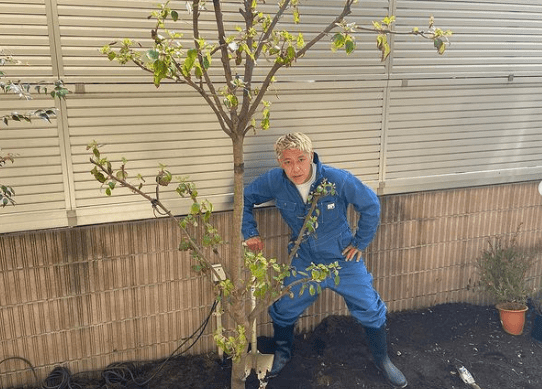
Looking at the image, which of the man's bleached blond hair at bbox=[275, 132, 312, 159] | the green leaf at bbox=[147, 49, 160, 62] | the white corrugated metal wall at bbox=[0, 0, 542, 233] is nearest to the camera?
the green leaf at bbox=[147, 49, 160, 62]

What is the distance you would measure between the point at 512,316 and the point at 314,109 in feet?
8.11

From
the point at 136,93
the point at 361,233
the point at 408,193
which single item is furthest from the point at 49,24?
the point at 408,193

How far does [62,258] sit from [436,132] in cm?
299

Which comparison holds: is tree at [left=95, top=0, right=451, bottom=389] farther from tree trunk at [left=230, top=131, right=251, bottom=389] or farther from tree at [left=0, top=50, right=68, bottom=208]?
tree at [left=0, top=50, right=68, bottom=208]

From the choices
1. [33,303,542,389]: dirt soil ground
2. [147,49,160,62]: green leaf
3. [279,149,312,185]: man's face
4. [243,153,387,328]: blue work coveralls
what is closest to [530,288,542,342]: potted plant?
[33,303,542,389]: dirt soil ground

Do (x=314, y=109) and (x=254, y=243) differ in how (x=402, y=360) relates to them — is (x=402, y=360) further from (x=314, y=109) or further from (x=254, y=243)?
(x=314, y=109)

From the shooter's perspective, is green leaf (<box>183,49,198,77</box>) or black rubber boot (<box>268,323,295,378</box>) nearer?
green leaf (<box>183,49,198,77</box>)

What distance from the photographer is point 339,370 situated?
12.9 ft

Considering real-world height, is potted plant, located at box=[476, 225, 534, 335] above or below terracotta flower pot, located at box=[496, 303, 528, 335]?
above

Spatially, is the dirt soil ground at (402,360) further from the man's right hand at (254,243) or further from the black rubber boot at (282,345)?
the man's right hand at (254,243)

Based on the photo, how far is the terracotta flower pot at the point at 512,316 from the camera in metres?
4.48

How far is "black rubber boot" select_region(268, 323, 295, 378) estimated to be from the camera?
154 inches

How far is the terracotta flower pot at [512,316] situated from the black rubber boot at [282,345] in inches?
75.3

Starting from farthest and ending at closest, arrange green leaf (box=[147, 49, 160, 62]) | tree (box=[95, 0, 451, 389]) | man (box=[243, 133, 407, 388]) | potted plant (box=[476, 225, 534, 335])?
potted plant (box=[476, 225, 534, 335]) → man (box=[243, 133, 407, 388]) → tree (box=[95, 0, 451, 389]) → green leaf (box=[147, 49, 160, 62])
